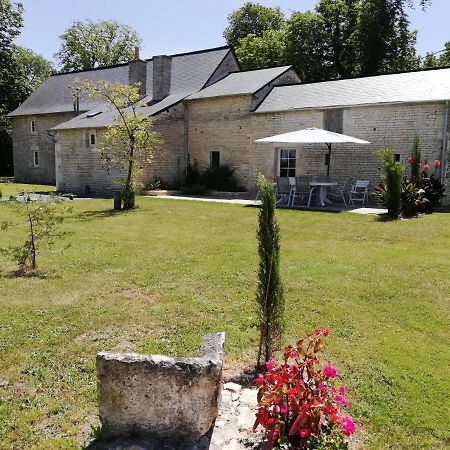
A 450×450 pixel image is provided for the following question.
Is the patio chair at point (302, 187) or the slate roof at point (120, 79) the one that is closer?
the patio chair at point (302, 187)

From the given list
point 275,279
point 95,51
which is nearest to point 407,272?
point 275,279

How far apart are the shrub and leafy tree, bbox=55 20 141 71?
42.8 m

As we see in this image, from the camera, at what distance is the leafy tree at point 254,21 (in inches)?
1785

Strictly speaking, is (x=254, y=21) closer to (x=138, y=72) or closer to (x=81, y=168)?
(x=138, y=72)

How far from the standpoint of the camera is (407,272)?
7.37 m

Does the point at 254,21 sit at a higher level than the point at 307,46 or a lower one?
higher

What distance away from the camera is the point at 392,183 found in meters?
12.7

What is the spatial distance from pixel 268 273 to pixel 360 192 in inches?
518

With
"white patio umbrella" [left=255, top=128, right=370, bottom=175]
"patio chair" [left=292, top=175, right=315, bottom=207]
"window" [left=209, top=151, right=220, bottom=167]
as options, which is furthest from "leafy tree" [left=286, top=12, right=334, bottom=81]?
"patio chair" [left=292, top=175, right=315, bottom=207]

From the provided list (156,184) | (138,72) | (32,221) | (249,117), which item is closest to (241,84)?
(249,117)

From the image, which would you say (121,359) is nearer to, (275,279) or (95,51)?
(275,279)

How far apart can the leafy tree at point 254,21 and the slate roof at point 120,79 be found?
18.5 metres

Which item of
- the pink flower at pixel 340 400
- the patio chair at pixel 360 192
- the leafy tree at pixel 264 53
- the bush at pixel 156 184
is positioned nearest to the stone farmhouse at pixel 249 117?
the bush at pixel 156 184

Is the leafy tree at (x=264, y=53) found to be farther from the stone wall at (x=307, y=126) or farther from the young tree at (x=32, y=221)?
the young tree at (x=32, y=221)
